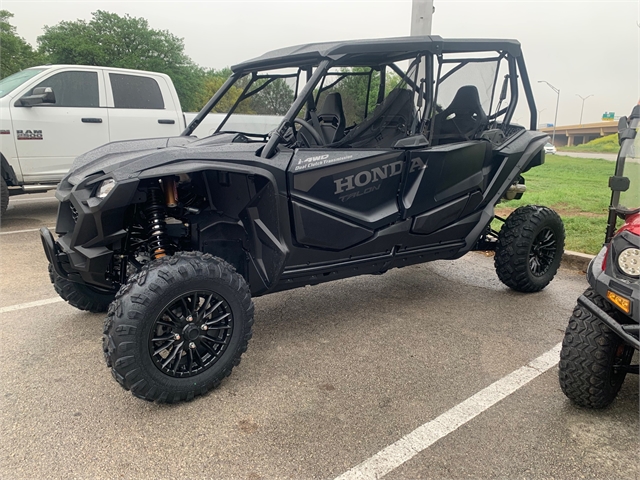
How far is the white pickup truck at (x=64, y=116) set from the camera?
676 centimetres

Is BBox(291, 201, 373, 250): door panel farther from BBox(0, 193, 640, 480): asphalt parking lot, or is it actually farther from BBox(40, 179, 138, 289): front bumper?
BBox(40, 179, 138, 289): front bumper

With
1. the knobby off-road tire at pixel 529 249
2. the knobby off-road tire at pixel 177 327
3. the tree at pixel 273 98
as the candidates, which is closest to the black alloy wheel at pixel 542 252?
the knobby off-road tire at pixel 529 249

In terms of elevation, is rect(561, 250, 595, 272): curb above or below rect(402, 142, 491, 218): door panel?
below

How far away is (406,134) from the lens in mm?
3857

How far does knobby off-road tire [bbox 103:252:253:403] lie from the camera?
2576 millimetres

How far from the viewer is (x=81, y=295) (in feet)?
12.5

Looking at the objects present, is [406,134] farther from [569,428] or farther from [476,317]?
[569,428]

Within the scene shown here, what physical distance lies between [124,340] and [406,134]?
254 cm

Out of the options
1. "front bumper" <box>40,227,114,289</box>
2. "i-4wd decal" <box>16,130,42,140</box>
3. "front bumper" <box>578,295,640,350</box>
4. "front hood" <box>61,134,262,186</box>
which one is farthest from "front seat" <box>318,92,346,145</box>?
"i-4wd decal" <box>16,130,42,140</box>

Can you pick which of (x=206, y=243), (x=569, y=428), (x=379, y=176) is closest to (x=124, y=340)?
(x=206, y=243)

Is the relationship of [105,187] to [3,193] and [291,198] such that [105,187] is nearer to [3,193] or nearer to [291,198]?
[291,198]

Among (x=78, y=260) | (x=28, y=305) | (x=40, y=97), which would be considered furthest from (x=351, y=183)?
(x=40, y=97)

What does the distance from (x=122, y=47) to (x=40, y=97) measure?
102 ft

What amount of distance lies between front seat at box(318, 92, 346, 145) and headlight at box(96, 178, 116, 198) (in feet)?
5.92
